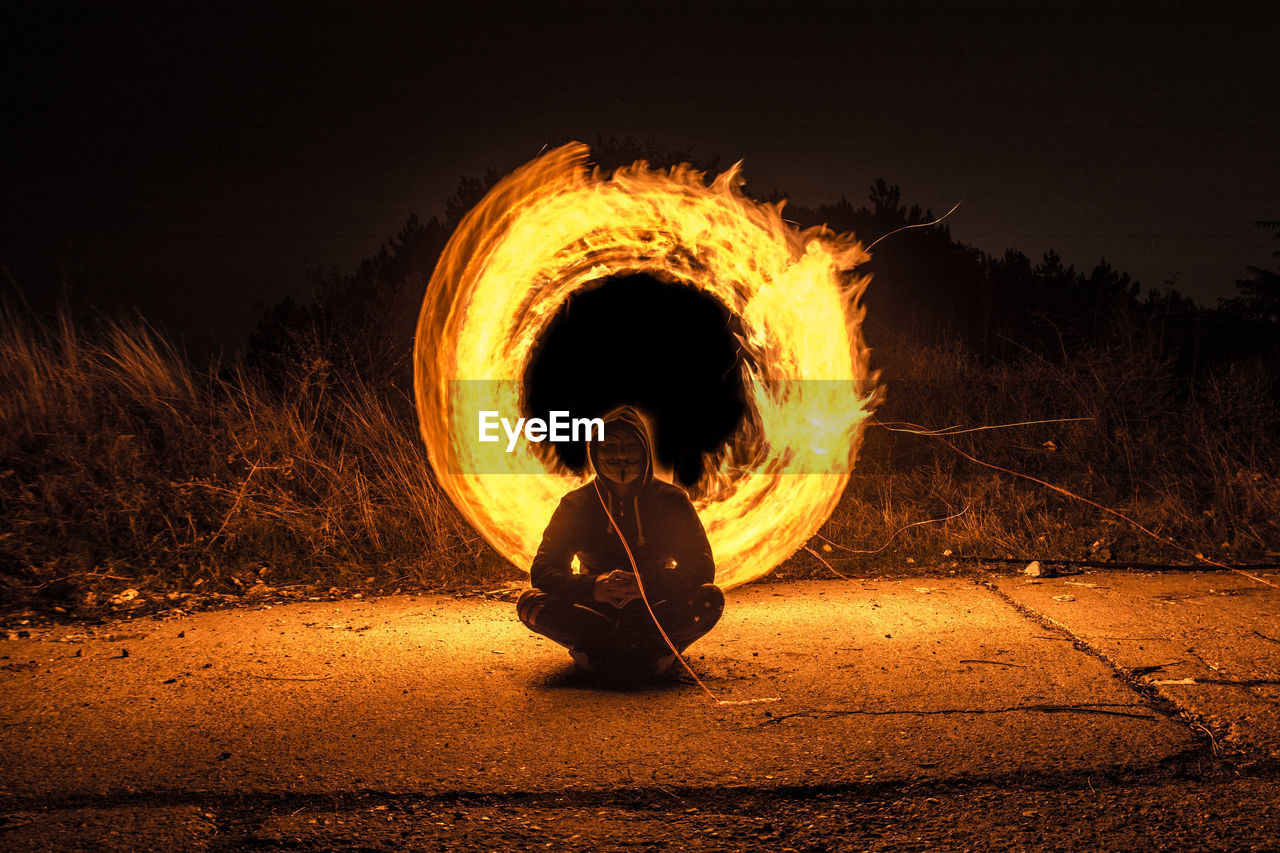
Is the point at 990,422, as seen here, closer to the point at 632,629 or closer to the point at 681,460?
the point at 681,460

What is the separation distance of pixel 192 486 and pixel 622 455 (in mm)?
4449

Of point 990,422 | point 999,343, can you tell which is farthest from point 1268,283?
point 990,422

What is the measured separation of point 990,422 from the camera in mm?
10727

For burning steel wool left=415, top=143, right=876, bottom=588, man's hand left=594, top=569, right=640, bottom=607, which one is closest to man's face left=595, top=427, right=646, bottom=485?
man's hand left=594, top=569, right=640, bottom=607

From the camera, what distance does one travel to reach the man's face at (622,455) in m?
4.34

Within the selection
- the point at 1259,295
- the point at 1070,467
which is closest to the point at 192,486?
the point at 1070,467

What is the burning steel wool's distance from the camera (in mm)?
5875

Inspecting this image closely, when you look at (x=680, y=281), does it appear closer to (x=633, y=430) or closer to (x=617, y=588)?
(x=633, y=430)

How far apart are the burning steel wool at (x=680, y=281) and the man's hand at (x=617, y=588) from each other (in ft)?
5.54

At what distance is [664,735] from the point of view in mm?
3617

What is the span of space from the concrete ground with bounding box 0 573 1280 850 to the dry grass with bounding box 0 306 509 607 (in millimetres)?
1135

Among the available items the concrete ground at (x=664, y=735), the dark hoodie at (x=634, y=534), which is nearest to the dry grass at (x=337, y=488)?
the concrete ground at (x=664, y=735)

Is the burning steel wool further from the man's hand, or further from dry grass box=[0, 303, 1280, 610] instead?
the man's hand

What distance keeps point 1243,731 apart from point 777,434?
340 centimetres
